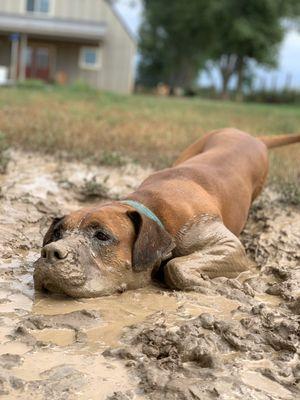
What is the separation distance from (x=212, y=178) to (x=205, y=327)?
1.78 meters

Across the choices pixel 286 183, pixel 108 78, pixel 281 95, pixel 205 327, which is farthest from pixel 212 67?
pixel 205 327

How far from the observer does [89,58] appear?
112ft

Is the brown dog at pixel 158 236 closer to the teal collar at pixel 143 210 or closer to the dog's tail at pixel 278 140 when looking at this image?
the teal collar at pixel 143 210

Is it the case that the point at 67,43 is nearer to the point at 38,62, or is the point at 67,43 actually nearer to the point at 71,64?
the point at 71,64

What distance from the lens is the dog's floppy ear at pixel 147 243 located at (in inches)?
152

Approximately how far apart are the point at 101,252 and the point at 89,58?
104ft

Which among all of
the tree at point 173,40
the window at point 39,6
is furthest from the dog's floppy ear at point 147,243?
the tree at point 173,40

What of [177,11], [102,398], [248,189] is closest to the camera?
[102,398]

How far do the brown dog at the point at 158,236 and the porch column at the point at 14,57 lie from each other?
28.4 m

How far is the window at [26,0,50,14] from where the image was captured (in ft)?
109

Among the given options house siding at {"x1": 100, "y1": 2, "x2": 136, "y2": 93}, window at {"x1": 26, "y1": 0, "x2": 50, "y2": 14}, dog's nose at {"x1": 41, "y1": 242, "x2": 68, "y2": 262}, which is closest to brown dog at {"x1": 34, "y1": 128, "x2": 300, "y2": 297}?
dog's nose at {"x1": 41, "y1": 242, "x2": 68, "y2": 262}

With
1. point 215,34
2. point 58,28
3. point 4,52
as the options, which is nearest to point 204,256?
point 58,28

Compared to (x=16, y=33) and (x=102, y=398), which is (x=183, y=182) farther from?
(x=16, y=33)

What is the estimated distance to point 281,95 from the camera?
42.3 metres
